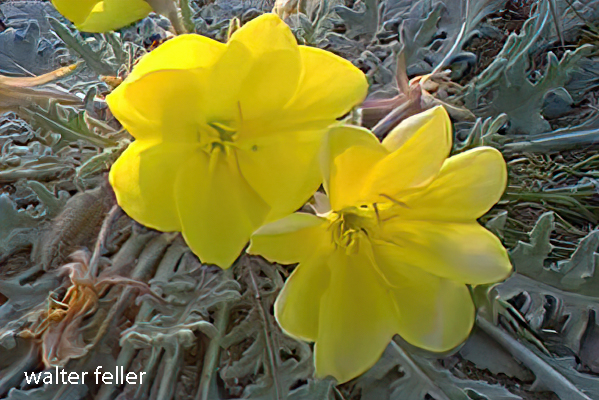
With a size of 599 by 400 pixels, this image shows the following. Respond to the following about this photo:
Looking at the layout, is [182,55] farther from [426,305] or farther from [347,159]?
[426,305]

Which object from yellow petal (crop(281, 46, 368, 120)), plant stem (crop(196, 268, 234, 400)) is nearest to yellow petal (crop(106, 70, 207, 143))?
yellow petal (crop(281, 46, 368, 120))

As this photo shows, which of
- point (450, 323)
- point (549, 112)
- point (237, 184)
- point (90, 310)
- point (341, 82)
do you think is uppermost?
point (341, 82)

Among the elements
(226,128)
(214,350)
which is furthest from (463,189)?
(214,350)

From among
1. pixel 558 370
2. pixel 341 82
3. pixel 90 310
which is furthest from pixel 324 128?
pixel 558 370

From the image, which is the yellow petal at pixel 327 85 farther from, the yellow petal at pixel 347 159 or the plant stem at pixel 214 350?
the plant stem at pixel 214 350

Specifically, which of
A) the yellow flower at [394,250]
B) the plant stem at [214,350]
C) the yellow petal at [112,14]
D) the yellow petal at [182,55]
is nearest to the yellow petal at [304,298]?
the yellow flower at [394,250]

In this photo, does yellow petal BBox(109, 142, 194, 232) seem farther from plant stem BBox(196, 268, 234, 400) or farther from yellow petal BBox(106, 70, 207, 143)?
plant stem BBox(196, 268, 234, 400)

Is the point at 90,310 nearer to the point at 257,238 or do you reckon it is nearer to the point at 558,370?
the point at 257,238
